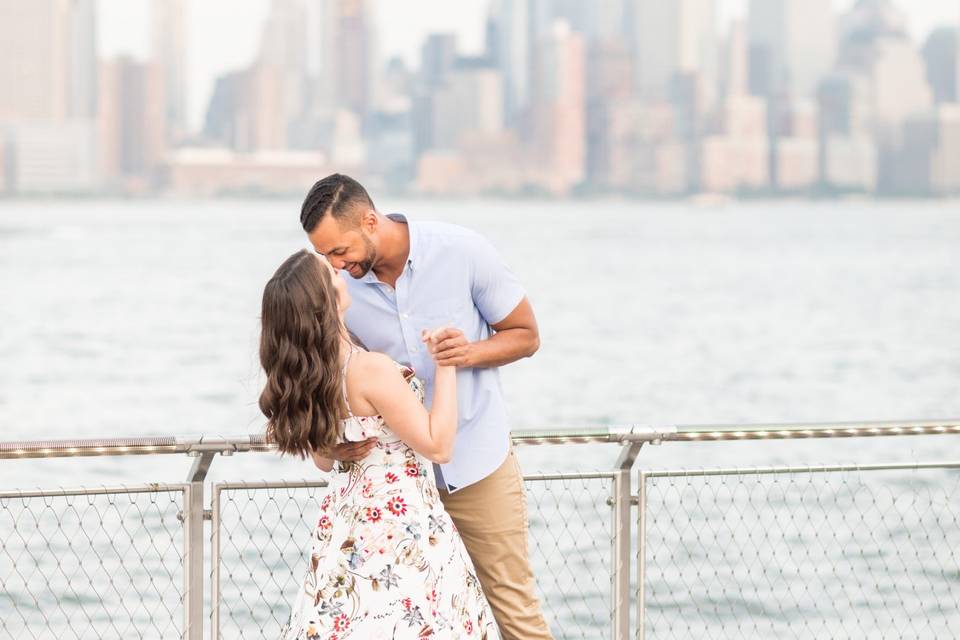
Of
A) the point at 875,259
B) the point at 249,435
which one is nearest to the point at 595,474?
the point at 249,435

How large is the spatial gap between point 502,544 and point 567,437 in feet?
1.30

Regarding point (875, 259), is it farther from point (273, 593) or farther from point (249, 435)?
Answer: point (249, 435)

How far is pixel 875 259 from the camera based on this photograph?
83062 millimetres

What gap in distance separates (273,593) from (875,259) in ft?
248

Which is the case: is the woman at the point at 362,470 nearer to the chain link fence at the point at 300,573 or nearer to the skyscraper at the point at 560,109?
→ the chain link fence at the point at 300,573

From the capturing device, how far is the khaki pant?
401cm

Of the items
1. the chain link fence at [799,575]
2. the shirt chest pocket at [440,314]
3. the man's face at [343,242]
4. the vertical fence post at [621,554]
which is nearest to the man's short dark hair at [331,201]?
the man's face at [343,242]

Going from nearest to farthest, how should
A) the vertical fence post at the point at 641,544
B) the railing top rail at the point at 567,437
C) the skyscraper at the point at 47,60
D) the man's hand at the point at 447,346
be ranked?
1. the man's hand at the point at 447,346
2. the railing top rail at the point at 567,437
3. the vertical fence post at the point at 641,544
4. the skyscraper at the point at 47,60

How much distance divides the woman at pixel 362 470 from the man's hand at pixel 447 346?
2cm

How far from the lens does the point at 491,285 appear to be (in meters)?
3.99

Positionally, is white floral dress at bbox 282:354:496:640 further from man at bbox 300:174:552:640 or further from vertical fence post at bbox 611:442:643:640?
vertical fence post at bbox 611:442:643:640

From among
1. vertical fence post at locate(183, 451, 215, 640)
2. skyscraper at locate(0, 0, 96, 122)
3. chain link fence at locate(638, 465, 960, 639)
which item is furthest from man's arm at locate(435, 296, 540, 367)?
skyscraper at locate(0, 0, 96, 122)

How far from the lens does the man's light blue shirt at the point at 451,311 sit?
3949 millimetres

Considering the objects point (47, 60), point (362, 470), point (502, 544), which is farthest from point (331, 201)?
point (47, 60)
